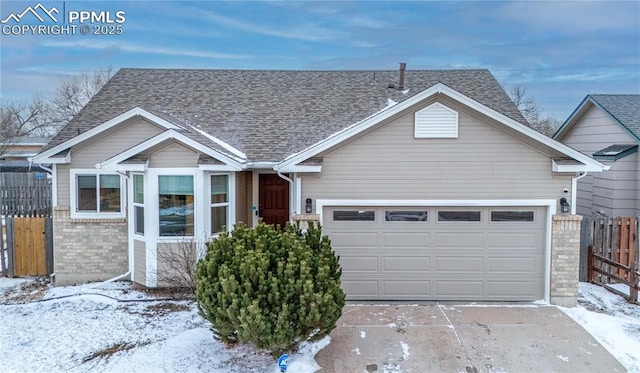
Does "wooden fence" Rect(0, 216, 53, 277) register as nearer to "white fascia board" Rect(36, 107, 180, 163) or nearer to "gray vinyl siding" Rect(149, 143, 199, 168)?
"white fascia board" Rect(36, 107, 180, 163)

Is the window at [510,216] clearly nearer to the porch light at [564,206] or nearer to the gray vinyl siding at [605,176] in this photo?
the porch light at [564,206]

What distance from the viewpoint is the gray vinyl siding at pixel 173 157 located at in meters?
9.76

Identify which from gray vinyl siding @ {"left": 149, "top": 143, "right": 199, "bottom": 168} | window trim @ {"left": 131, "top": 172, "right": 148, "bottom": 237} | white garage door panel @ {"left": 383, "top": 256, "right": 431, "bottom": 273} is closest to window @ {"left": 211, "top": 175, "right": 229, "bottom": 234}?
gray vinyl siding @ {"left": 149, "top": 143, "right": 199, "bottom": 168}

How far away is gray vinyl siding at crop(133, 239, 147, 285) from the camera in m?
10.2

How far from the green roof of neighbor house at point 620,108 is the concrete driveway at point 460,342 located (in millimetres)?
6102

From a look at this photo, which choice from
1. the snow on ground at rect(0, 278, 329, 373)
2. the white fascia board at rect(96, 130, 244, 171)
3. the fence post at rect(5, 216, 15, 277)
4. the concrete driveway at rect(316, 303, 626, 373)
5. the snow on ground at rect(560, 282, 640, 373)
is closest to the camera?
the snow on ground at rect(0, 278, 329, 373)

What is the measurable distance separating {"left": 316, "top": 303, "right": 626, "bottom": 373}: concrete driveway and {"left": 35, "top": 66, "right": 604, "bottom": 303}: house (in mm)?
730

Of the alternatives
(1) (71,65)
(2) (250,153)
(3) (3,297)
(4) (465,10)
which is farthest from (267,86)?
(1) (71,65)

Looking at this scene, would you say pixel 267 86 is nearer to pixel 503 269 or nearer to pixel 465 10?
pixel 465 10

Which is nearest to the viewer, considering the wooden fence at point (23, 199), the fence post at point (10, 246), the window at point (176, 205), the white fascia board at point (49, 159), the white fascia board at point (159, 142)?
the white fascia board at point (159, 142)

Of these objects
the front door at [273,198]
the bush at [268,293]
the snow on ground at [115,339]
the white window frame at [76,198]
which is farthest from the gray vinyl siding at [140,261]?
the bush at [268,293]

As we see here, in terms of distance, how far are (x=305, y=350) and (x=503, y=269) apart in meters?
4.66

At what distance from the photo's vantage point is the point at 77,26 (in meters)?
12.6

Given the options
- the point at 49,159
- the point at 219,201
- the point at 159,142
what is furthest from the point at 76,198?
the point at 219,201
